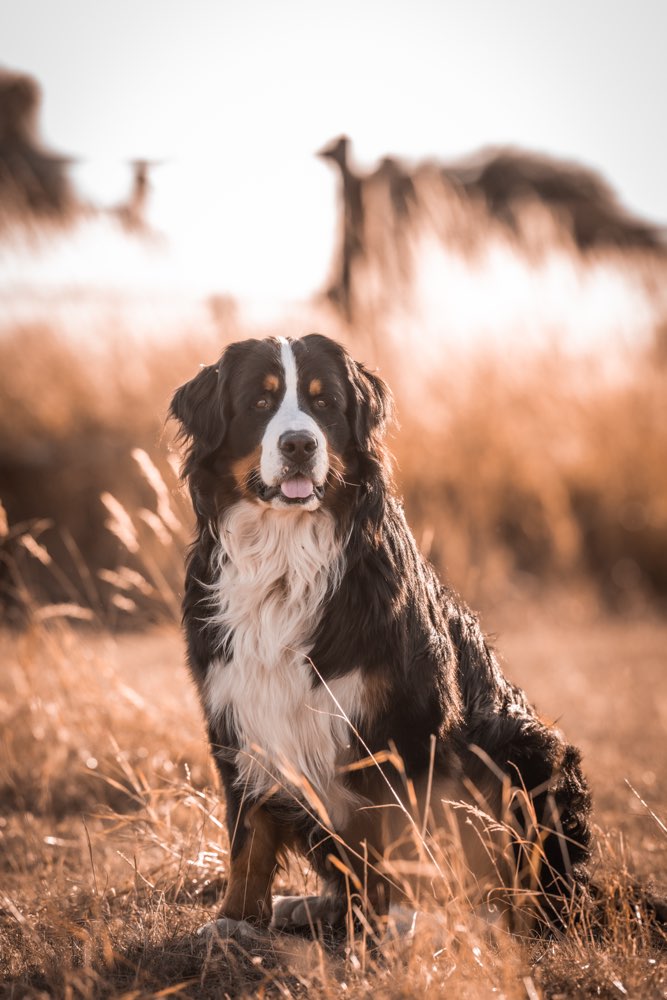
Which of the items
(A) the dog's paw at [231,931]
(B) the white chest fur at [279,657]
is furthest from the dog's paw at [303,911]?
(B) the white chest fur at [279,657]

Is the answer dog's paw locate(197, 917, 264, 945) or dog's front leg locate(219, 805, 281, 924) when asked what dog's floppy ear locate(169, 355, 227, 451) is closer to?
dog's front leg locate(219, 805, 281, 924)

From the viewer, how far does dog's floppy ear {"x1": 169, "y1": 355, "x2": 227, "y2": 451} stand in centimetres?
322

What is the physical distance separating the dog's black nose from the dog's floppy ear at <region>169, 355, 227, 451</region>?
11.7 inches

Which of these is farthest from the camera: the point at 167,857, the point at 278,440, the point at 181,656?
the point at 181,656

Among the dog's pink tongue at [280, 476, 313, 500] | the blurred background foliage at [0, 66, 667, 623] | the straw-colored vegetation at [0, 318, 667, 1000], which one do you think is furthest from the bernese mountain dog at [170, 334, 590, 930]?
the blurred background foliage at [0, 66, 667, 623]

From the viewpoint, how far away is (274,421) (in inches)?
122

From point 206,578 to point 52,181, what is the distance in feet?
35.9

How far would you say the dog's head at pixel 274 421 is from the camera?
10.1 ft

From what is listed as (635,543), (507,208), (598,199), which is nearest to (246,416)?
(635,543)

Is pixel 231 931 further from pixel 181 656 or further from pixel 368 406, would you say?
pixel 181 656

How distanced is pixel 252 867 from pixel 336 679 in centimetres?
64

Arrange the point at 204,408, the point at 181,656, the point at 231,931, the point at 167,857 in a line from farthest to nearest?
the point at 181,656, the point at 167,857, the point at 204,408, the point at 231,931

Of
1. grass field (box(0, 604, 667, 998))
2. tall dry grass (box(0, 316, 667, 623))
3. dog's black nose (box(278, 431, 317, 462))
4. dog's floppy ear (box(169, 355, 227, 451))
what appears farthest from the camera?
tall dry grass (box(0, 316, 667, 623))

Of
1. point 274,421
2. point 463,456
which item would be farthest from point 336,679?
point 463,456
